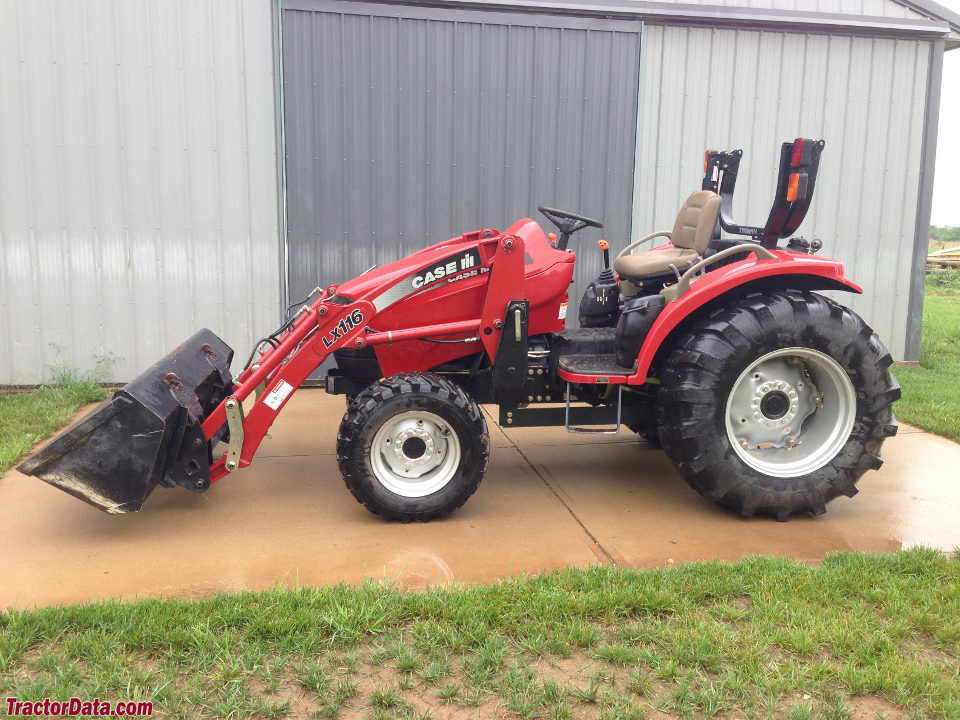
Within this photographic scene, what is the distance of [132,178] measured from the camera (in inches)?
258

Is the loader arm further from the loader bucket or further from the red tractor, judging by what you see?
the loader bucket

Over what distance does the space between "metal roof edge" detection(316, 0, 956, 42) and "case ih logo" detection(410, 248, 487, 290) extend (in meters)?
3.55

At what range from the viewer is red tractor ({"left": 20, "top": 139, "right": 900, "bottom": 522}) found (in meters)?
3.76

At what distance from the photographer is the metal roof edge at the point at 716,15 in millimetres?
6648

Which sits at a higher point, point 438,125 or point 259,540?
point 438,125

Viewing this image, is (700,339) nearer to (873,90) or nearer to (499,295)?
(499,295)

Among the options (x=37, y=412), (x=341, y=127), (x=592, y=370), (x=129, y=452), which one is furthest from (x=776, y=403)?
(x=37, y=412)

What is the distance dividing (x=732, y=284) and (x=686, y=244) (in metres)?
0.75

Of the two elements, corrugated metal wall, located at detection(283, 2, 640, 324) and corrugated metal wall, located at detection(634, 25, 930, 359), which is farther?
corrugated metal wall, located at detection(634, 25, 930, 359)

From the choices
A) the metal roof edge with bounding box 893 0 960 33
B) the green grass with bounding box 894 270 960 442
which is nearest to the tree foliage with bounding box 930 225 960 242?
the green grass with bounding box 894 270 960 442

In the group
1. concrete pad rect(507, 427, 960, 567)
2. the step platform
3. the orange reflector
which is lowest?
concrete pad rect(507, 427, 960, 567)

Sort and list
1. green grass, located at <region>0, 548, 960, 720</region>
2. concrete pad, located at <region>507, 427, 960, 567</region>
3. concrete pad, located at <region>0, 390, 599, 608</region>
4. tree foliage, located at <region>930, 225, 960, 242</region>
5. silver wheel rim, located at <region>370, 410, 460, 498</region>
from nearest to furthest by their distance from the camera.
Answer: green grass, located at <region>0, 548, 960, 720</region> → concrete pad, located at <region>0, 390, 599, 608</region> → concrete pad, located at <region>507, 427, 960, 567</region> → silver wheel rim, located at <region>370, 410, 460, 498</region> → tree foliage, located at <region>930, 225, 960, 242</region>

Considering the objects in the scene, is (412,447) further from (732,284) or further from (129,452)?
(732,284)

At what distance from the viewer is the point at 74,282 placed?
21.6 feet
